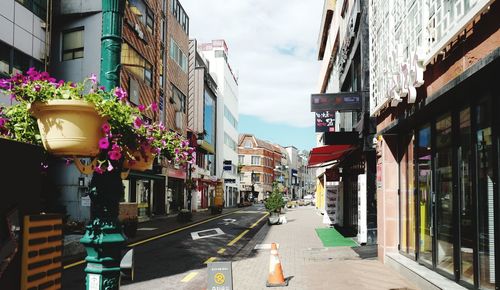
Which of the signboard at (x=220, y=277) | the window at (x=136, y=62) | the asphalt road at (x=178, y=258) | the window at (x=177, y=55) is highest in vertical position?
the window at (x=177, y=55)

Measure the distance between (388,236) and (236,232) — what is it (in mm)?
12347

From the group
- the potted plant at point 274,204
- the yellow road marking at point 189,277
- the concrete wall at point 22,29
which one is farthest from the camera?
the potted plant at point 274,204

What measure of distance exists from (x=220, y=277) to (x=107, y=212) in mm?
3664

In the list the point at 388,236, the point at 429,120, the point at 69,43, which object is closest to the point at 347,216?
the point at 388,236

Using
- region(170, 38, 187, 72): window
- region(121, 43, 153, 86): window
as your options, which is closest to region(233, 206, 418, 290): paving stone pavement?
region(121, 43, 153, 86): window

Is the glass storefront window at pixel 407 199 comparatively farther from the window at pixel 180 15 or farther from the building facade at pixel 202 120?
the window at pixel 180 15

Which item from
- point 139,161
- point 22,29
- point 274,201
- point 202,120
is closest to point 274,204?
point 274,201

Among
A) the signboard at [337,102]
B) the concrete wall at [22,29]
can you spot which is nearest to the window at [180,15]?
the concrete wall at [22,29]

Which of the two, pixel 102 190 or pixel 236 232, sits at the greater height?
pixel 102 190

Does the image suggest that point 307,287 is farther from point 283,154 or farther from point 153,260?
point 283,154

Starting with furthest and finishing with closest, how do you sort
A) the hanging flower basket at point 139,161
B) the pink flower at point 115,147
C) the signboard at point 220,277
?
A: 1. the signboard at point 220,277
2. the hanging flower basket at point 139,161
3. the pink flower at point 115,147

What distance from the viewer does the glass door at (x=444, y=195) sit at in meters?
8.38

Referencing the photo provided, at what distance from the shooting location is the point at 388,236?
466 inches

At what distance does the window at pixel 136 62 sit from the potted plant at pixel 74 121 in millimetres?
24233
